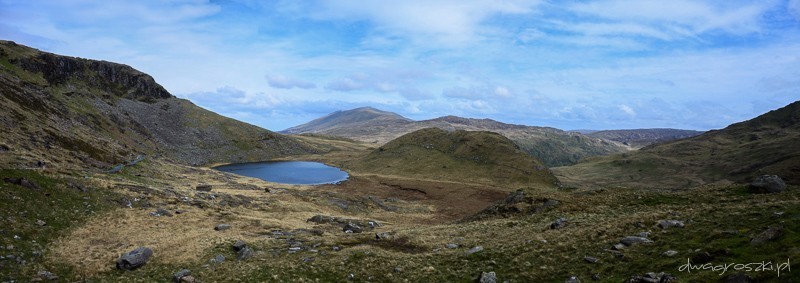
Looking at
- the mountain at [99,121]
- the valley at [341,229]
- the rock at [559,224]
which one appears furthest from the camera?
the mountain at [99,121]

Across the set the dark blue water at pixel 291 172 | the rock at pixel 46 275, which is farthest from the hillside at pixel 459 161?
the rock at pixel 46 275

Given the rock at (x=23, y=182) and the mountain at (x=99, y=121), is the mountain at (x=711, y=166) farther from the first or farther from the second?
the rock at (x=23, y=182)

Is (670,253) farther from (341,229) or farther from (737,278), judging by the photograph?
(341,229)

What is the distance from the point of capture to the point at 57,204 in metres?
34.4

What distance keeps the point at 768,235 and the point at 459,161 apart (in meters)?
107

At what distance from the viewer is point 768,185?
31203mm

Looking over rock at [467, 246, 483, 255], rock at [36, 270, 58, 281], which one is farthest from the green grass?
rock at [467, 246, 483, 255]

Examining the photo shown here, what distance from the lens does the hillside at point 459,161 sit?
112 metres

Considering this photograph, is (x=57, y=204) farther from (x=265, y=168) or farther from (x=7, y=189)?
(x=265, y=168)

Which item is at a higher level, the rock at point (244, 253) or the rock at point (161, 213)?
the rock at point (161, 213)

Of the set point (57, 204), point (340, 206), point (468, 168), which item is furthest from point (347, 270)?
point (468, 168)

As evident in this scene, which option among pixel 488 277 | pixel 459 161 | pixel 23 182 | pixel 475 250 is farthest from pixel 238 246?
pixel 459 161

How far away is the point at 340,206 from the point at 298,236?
27.8 m

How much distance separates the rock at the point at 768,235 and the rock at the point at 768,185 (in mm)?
16622
